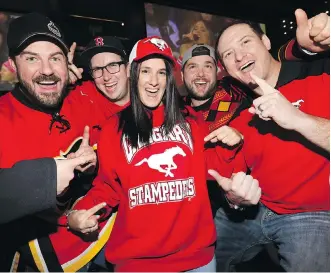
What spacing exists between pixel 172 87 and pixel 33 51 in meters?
0.92

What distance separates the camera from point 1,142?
6.44 feet

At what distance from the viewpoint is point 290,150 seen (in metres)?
2.01

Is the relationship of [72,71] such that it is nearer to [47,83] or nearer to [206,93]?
[47,83]

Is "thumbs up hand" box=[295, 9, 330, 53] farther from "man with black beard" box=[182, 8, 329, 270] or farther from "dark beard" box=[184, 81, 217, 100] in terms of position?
"dark beard" box=[184, 81, 217, 100]

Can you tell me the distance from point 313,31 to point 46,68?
5.23 ft

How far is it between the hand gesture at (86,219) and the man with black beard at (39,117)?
0.95ft

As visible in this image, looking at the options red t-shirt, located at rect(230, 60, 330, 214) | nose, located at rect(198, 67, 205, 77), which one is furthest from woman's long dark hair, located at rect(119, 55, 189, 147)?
nose, located at rect(198, 67, 205, 77)

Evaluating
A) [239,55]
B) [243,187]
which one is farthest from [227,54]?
[243,187]

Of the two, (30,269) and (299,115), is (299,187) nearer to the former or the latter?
(299,115)

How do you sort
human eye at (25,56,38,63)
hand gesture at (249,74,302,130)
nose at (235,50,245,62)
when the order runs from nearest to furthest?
hand gesture at (249,74,302,130) → human eye at (25,56,38,63) → nose at (235,50,245,62)

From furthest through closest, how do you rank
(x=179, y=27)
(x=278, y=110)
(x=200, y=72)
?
(x=179, y=27), (x=200, y=72), (x=278, y=110)

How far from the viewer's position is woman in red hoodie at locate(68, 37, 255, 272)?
6.03ft

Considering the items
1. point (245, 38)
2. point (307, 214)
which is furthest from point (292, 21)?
point (307, 214)

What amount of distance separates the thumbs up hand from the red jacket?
0.85 meters
